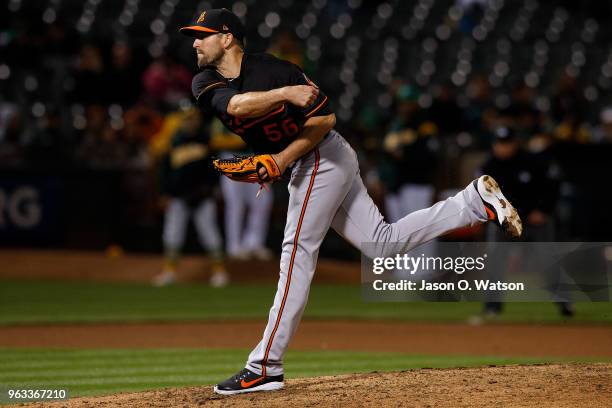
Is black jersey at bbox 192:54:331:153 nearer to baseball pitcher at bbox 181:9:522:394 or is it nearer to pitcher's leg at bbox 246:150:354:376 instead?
baseball pitcher at bbox 181:9:522:394

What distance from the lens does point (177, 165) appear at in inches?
488

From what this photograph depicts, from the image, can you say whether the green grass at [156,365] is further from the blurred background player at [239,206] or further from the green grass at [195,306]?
the blurred background player at [239,206]

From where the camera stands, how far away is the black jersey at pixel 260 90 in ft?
16.5

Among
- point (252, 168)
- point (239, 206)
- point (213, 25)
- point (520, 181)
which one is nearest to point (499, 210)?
point (252, 168)

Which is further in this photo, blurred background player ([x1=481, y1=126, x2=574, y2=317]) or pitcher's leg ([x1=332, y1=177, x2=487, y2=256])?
blurred background player ([x1=481, y1=126, x2=574, y2=317])

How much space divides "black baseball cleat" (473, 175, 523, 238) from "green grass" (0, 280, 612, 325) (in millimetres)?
4216

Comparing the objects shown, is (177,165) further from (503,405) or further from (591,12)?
(591,12)

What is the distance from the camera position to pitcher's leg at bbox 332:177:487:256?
17.5ft

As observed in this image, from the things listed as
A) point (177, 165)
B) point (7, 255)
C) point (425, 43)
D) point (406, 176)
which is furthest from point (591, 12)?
point (7, 255)

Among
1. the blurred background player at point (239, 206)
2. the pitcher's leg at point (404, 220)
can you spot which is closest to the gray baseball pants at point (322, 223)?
the pitcher's leg at point (404, 220)

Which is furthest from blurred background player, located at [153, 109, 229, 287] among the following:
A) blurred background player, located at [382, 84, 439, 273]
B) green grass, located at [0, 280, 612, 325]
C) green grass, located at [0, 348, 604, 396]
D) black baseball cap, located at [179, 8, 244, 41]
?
black baseball cap, located at [179, 8, 244, 41]

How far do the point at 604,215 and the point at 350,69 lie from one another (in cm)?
520

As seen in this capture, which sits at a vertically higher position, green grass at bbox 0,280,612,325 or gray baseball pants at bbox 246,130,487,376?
gray baseball pants at bbox 246,130,487,376

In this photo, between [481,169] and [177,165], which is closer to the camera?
[481,169]
